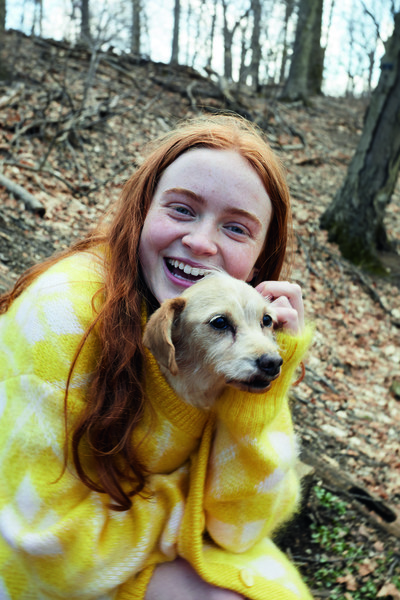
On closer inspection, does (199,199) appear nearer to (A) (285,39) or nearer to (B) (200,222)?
(B) (200,222)

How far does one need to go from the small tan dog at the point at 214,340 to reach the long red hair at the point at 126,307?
0.19 meters

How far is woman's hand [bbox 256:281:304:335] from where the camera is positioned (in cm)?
216

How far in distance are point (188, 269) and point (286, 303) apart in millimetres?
476

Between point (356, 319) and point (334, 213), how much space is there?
2749 mm

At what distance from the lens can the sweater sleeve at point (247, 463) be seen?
2.09m

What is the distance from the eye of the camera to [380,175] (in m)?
9.11

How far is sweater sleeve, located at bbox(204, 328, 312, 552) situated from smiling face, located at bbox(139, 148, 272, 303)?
49 cm

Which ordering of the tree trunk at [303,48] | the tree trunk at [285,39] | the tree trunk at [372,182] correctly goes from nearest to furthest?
the tree trunk at [372,182], the tree trunk at [303,48], the tree trunk at [285,39]

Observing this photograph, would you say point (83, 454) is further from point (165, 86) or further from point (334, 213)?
point (165, 86)

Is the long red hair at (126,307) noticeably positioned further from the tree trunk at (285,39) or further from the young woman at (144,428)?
the tree trunk at (285,39)

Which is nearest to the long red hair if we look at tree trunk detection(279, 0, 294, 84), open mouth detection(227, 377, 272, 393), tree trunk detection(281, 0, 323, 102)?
open mouth detection(227, 377, 272, 393)

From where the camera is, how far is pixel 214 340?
196 centimetres

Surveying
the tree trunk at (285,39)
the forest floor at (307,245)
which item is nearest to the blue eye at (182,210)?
the forest floor at (307,245)

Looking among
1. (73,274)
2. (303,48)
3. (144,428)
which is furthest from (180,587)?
(303,48)
